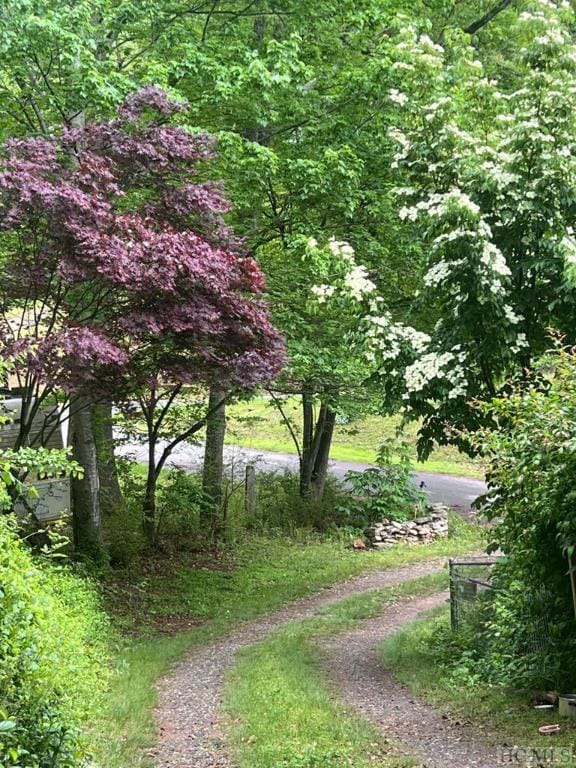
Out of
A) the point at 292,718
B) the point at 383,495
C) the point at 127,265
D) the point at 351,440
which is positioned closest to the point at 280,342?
the point at 127,265

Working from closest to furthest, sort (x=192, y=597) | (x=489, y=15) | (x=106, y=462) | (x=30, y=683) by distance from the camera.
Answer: (x=30, y=683) < (x=192, y=597) < (x=106, y=462) < (x=489, y=15)

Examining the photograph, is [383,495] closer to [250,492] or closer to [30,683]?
[250,492]

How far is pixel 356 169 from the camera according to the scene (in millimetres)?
11156

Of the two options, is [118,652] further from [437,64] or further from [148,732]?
[437,64]

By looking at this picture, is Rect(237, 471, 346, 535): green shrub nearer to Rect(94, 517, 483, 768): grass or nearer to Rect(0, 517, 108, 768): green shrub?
Rect(94, 517, 483, 768): grass

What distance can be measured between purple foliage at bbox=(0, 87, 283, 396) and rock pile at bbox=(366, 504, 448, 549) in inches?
346

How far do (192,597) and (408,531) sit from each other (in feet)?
23.4

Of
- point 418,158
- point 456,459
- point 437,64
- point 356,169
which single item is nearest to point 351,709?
point 418,158

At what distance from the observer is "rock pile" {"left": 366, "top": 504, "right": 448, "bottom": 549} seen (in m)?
17.1

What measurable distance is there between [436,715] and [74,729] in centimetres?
355

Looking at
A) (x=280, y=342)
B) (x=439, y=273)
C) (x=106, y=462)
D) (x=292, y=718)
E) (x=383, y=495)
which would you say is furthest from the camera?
(x=383, y=495)

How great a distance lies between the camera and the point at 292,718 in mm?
6059

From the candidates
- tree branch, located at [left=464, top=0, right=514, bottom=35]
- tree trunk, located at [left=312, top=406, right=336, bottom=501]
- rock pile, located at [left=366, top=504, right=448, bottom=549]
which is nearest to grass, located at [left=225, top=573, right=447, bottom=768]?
rock pile, located at [left=366, top=504, right=448, bottom=549]

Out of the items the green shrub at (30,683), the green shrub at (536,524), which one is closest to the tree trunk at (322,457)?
the green shrub at (536,524)
